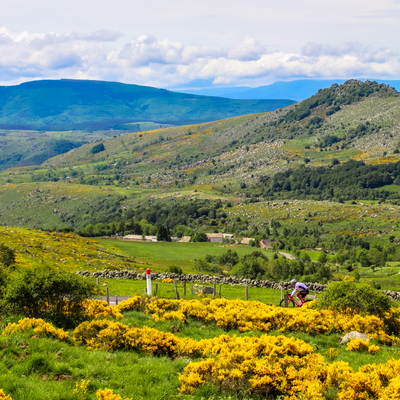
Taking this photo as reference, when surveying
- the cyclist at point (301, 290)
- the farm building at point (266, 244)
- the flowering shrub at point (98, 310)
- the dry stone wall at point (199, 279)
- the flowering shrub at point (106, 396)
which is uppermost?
the flowering shrub at point (106, 396)

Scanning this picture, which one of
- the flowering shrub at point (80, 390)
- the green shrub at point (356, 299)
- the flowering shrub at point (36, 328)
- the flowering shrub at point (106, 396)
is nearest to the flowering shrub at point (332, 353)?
the green shrub at point (356, 299)

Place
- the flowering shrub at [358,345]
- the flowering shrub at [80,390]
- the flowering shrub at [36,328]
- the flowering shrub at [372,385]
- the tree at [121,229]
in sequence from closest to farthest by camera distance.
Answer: the flowering shrub at [80,390], the flowering shrub at [372,385], the flowering shrub at [36,328], the flowering shrub at [358,345], the tree at [121,229]

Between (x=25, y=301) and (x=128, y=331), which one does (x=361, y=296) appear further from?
(x=25, y=301)

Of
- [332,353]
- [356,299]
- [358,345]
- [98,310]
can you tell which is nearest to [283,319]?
[332,353]

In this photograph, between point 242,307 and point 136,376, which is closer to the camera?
point 136,376

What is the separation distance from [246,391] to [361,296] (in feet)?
42.7

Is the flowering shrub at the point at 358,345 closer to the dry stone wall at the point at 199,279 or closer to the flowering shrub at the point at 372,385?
the flowering shrub at the point at 372,385

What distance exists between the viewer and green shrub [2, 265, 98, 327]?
1819 cm

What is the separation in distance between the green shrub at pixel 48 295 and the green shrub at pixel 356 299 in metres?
15.0

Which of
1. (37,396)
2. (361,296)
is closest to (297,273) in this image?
(361,296)

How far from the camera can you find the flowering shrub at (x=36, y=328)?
15.4m

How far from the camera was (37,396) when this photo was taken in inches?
436

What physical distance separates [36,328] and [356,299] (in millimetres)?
18327

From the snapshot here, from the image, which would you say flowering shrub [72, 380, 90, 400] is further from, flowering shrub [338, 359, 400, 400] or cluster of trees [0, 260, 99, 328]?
flowering shrub [338, 359, 400, 400]
